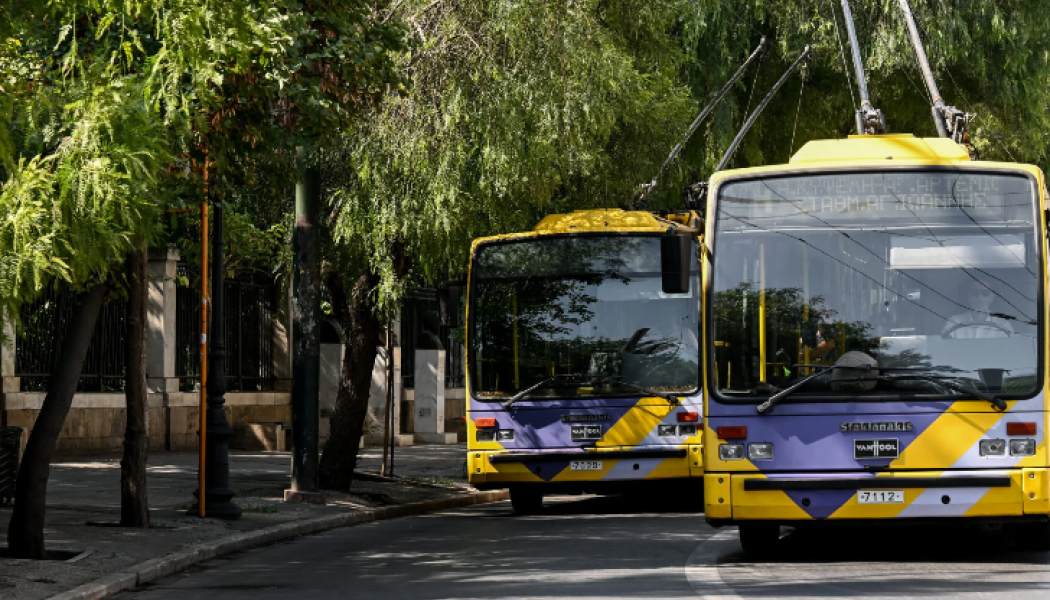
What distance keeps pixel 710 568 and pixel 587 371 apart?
5734 millimetres

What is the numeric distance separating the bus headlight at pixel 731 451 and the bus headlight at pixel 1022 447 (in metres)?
1.95

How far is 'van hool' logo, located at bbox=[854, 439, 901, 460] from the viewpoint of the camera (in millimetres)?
11234

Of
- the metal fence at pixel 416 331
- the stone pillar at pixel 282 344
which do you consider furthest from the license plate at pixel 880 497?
the metal fence at pixel 416 331

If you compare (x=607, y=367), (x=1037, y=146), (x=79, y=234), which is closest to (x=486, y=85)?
(x=607, y=367)

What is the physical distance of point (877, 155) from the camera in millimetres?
12133

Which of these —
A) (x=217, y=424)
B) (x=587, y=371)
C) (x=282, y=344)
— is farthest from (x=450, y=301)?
(x=282, y=344)

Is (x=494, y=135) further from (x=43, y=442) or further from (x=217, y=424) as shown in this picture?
(x=43, y=442)

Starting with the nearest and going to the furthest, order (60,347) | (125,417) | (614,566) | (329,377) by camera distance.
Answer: (614,566)
(60,347)
(125,417)
(329,377)

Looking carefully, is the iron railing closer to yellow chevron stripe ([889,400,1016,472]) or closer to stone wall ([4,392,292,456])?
stone wall ([4,392,292,456])

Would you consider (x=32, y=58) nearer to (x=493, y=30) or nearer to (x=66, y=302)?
(x=493, y=30)

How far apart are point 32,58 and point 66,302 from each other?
14309mm

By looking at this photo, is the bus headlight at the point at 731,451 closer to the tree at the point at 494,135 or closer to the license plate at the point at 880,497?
the license plate at the point at 880,497

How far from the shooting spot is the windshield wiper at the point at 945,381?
36.3 ft

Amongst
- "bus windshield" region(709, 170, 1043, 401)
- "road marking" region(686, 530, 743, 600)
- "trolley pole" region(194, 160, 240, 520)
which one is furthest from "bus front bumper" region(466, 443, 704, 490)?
"bus windshield" region(709, 170, 1043, 401)
